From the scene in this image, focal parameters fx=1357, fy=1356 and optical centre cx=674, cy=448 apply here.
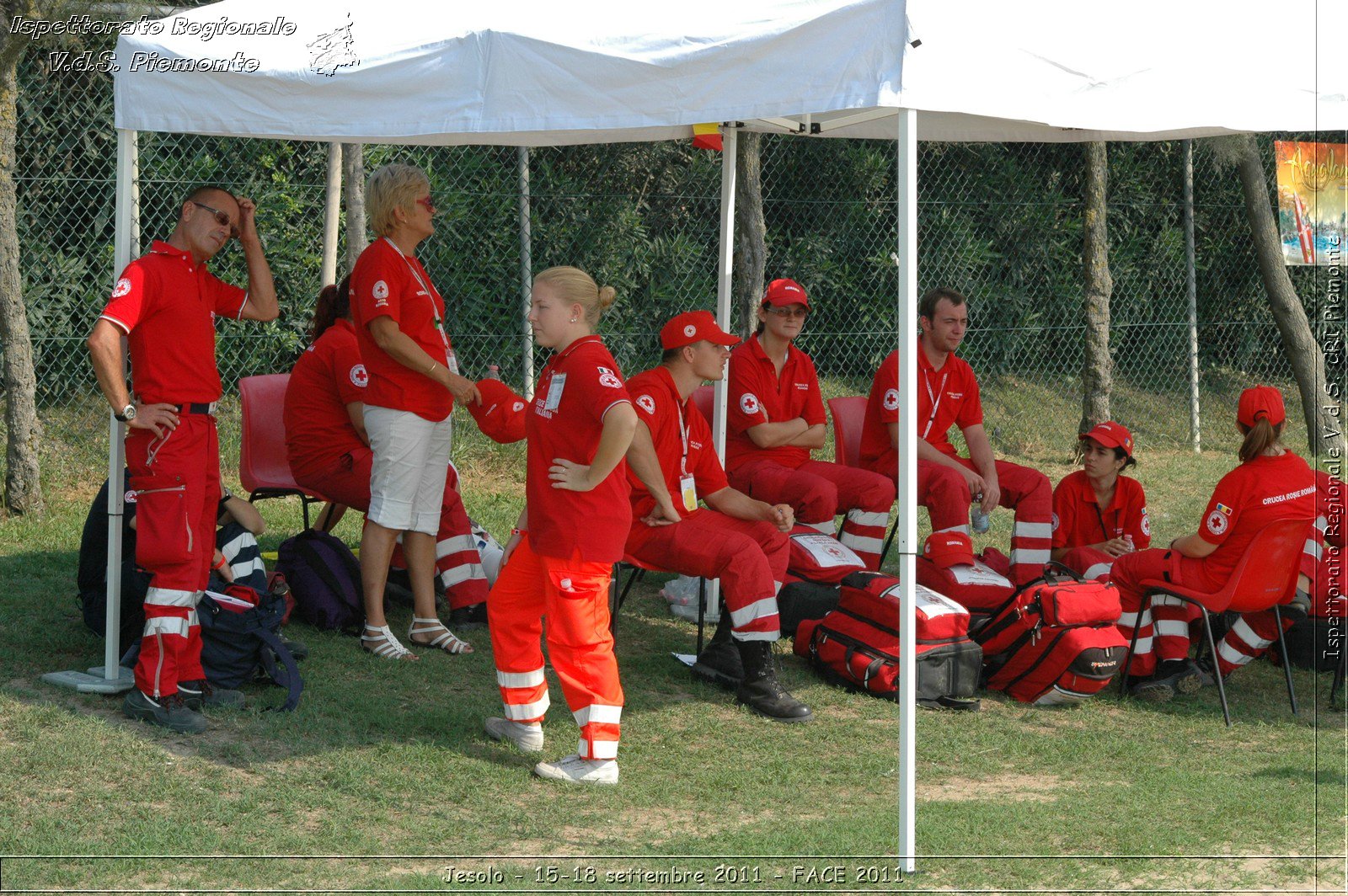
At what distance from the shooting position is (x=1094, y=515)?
618cm

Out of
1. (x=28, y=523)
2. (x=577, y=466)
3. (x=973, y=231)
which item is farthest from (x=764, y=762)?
(x=973, y=231)

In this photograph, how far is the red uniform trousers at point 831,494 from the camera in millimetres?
6012

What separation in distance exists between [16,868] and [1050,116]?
11.2ft

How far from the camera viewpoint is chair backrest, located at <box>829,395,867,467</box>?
21.9ft

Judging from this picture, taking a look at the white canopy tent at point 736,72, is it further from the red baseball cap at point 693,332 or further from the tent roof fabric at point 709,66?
the red baseball cap at point 693,332

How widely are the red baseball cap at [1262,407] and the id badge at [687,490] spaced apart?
2.03 metres

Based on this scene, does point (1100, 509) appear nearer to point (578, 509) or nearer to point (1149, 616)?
point (1149, 616)

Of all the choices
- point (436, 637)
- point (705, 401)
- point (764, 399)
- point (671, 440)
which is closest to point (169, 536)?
point (436, 637)

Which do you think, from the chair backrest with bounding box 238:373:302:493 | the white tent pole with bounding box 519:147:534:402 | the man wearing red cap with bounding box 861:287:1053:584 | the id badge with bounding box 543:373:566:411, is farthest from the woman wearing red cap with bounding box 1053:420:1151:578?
the white tent pole with bounding box 519:147:534:402

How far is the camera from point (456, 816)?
3943 millimetres

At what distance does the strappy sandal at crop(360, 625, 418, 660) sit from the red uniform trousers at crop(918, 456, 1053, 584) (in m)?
2.40

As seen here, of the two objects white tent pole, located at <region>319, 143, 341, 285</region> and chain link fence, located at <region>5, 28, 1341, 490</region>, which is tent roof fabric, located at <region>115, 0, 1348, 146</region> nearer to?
white tent pole, located at <region>319, 143, 341, 285</region>

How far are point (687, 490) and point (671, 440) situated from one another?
0.25 meters

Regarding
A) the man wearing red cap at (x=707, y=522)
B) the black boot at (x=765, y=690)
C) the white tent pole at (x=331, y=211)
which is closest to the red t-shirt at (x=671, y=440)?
the man wearing red cap at (x=707, y=522)
